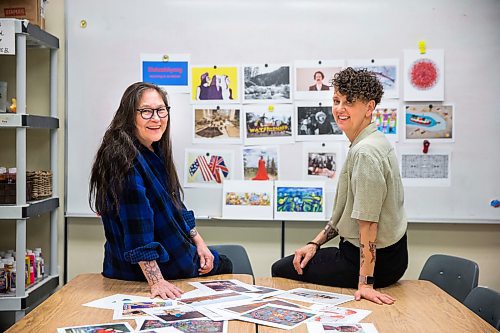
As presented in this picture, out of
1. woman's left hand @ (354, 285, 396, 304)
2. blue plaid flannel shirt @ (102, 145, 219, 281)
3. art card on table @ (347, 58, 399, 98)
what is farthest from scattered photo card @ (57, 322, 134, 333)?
art card on table @ (347, 58, 399, 98)

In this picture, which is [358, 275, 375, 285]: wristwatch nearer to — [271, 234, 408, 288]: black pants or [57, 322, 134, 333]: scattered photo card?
[271, 234, 408, 288]: black pants

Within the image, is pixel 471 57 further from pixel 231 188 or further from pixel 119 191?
pixel 119 191

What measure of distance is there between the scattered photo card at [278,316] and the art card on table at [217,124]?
172 centimetres

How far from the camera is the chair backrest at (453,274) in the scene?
9.29 ft

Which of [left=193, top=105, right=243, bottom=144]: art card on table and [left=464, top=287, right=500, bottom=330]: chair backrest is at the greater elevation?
[left=193, top=105, right=243, bottom=144]: art card on table

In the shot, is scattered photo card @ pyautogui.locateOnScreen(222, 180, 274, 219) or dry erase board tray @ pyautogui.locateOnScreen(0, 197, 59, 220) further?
scattered photo card @ pyautogui.locateOnScreen(222, 180, 274, 219)

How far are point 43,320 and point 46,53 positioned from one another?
225 centimetres

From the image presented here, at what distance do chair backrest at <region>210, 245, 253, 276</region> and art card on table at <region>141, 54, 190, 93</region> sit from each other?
105cm

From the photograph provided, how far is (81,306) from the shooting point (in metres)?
2.20

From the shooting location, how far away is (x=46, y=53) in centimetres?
383

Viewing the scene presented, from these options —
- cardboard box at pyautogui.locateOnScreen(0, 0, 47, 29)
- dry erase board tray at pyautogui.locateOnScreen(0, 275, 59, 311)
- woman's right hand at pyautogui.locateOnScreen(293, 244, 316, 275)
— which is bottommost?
dry erase board tray at pyautogui.locateOnScreen(0, 275, 59, 311)

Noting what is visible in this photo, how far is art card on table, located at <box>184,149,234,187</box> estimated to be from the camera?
3.78 m

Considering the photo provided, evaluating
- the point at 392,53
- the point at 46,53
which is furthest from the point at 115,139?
the point at 392,53

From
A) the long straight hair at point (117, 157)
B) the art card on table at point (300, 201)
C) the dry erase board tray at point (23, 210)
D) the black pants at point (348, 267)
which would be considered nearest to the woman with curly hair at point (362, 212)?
the black pants at point (348, 267)
